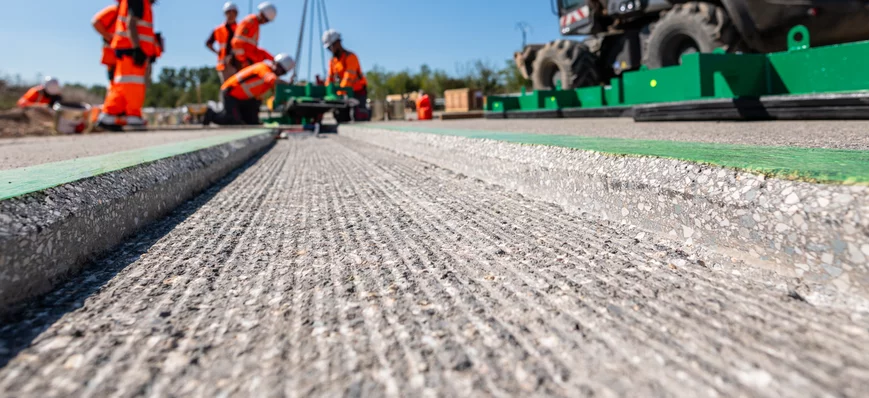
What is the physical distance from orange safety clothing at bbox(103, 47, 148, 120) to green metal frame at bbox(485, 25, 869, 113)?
27.4 feet

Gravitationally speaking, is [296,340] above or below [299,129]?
below

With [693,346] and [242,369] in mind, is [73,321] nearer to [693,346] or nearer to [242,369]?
[242,369]

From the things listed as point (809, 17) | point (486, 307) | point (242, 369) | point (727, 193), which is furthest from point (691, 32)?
point (242, 369)

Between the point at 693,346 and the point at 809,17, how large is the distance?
6.02 metres

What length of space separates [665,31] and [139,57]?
857cm

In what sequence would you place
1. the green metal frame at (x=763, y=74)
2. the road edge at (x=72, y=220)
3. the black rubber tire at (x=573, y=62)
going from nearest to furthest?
the road edge at (x=72, y=220) < the green metal frame at (x=763, y=74) < the black rubber tire at (x=573, y=62)

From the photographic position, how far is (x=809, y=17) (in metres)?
5.22

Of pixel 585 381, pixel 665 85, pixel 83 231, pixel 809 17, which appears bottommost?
pixel 585 381

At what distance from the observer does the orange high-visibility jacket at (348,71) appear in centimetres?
1371

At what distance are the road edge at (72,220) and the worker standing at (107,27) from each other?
8.81 m

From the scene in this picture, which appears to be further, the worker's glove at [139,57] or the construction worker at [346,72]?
the construction worker at [346,72]

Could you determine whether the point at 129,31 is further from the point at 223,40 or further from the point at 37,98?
the point at 37,98

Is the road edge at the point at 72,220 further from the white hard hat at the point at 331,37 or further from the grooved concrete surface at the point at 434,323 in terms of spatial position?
the white hard hat at the point at 331,37

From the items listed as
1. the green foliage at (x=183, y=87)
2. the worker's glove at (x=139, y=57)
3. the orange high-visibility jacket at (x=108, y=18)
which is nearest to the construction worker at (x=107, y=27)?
the orange high-visibility jacket at (x=108, y=18)
